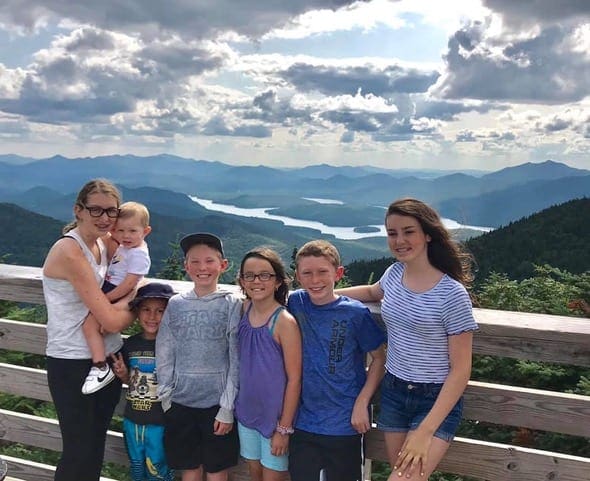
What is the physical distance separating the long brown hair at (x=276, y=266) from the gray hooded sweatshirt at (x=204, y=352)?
8.1 inches

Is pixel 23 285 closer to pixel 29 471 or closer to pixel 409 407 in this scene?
pixel 29 471

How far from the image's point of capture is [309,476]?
2.61 m

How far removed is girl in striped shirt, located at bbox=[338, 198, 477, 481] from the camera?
2.34m

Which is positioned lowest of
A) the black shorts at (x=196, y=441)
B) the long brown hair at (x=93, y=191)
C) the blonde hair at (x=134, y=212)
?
the black shorts at (x=196, y=441)

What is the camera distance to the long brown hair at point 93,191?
275 cm

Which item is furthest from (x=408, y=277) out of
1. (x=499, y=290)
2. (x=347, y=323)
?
(x=499, y=290)

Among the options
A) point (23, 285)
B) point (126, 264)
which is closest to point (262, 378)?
point (126, 264)

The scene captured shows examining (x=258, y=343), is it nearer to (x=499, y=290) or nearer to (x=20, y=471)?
(x=20, y=471)

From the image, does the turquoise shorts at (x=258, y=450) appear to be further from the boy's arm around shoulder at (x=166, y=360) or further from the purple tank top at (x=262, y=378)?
the boy's arm around shoulder at (x=166, y=360)

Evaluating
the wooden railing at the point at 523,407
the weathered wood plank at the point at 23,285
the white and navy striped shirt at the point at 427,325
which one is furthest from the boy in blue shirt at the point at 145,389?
the white and navy striped shirt at the point at 427,325

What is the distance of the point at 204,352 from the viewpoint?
2.79m

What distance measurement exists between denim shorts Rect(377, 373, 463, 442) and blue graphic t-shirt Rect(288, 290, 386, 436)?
0.15 meters

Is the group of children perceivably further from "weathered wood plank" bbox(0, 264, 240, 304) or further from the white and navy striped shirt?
"weathered wood plank" bbox(0, 264, 240, 304)

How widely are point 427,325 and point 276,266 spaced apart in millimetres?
724
